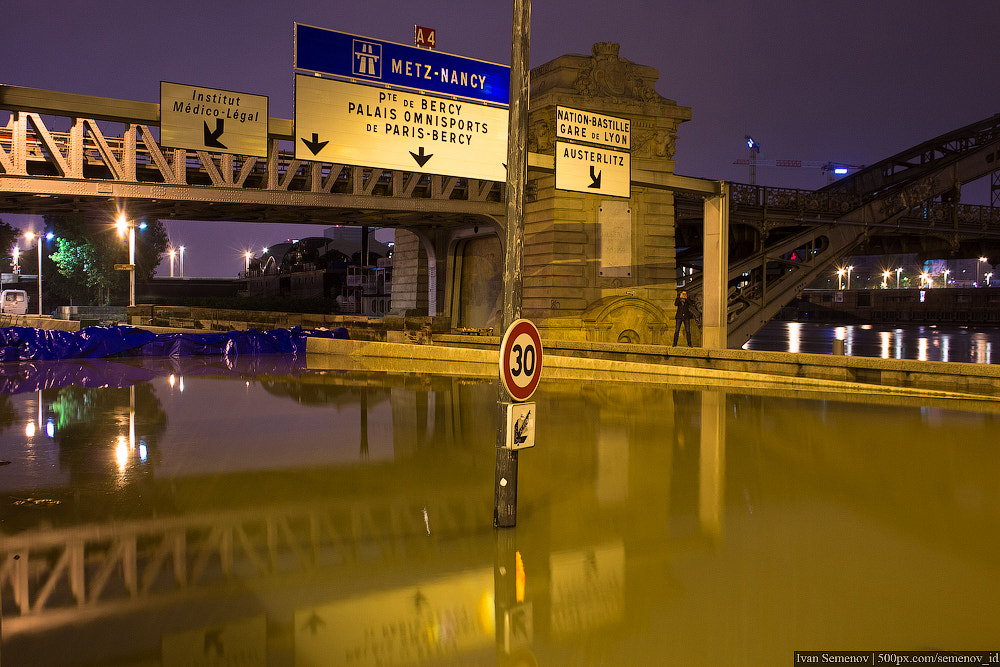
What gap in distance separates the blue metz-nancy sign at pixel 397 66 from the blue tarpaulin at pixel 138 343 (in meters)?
16.9

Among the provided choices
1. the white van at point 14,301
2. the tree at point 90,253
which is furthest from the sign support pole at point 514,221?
the white van at point 14,301

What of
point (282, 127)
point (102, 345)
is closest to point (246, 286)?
point (102, 345)

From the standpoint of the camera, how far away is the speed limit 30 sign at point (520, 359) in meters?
6.29

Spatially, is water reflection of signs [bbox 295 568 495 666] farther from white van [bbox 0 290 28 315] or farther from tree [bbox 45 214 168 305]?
white van [bbox 0 290 28 315]

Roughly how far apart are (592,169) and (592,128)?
86 cm

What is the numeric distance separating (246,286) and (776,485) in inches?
3667

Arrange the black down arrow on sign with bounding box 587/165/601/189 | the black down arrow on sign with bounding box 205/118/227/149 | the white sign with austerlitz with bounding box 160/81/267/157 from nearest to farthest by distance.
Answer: the white sign with austerlitz with bounding box 160/81/267/157, the black down arrow on sign with bounding box 205/118/227/149, the black down arrow on sign with bounding box 587/165/601/189

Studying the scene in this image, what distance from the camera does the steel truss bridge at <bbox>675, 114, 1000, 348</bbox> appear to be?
32188 millimetres

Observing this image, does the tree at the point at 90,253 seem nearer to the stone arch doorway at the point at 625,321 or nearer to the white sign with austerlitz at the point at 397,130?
the stone arch doorway at the point at 625,321

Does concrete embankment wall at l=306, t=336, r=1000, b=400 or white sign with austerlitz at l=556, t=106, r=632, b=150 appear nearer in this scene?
white sign with austerlitz at l=556, t=106, r=632, b=150

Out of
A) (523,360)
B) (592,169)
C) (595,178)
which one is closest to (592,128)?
(592,169)

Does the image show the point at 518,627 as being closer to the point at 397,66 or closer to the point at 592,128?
the point at 397,66

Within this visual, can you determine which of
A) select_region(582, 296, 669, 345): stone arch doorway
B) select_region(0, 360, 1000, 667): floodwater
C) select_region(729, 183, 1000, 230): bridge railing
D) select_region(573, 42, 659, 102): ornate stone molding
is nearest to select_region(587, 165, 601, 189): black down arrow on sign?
select_region(0, 360, 1000, 667): floodwater

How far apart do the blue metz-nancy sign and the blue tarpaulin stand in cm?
1687
